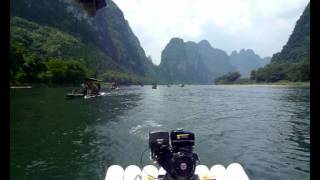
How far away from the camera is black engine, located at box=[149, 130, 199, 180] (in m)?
7.98

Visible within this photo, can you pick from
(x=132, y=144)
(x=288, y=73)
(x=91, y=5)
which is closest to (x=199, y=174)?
(x=91, y=5)

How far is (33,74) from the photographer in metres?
122

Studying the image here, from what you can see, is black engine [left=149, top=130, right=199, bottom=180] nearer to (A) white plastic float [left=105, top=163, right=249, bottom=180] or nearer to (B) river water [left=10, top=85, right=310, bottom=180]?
(A) white plastic float [left=105, top=163, right=249, bottom=180]

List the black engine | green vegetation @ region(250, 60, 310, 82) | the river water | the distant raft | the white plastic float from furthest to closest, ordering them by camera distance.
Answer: green vegetation @ region(250, 60, 310, 82)
the river water
the white plastic float
the black engine
the distant raft

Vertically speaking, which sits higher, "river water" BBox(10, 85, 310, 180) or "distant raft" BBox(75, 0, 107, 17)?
"distant raft" BBox(75, 0, 107, 17)

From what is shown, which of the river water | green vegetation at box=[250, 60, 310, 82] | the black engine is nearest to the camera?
the black engine

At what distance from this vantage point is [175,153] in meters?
8.25

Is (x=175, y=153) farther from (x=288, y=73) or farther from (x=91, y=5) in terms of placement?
(x=288, y=73)

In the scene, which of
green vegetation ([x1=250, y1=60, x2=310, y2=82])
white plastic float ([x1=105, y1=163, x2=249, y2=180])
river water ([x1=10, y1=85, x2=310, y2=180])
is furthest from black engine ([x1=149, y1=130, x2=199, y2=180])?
green vegetation ([x1=250, y1=60, x2=310, y2=82])

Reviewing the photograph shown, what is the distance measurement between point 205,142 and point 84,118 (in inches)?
712

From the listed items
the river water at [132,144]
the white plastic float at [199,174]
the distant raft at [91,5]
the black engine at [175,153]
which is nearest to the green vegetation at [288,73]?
the river water at [132,144]

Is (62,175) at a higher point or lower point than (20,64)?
lower
